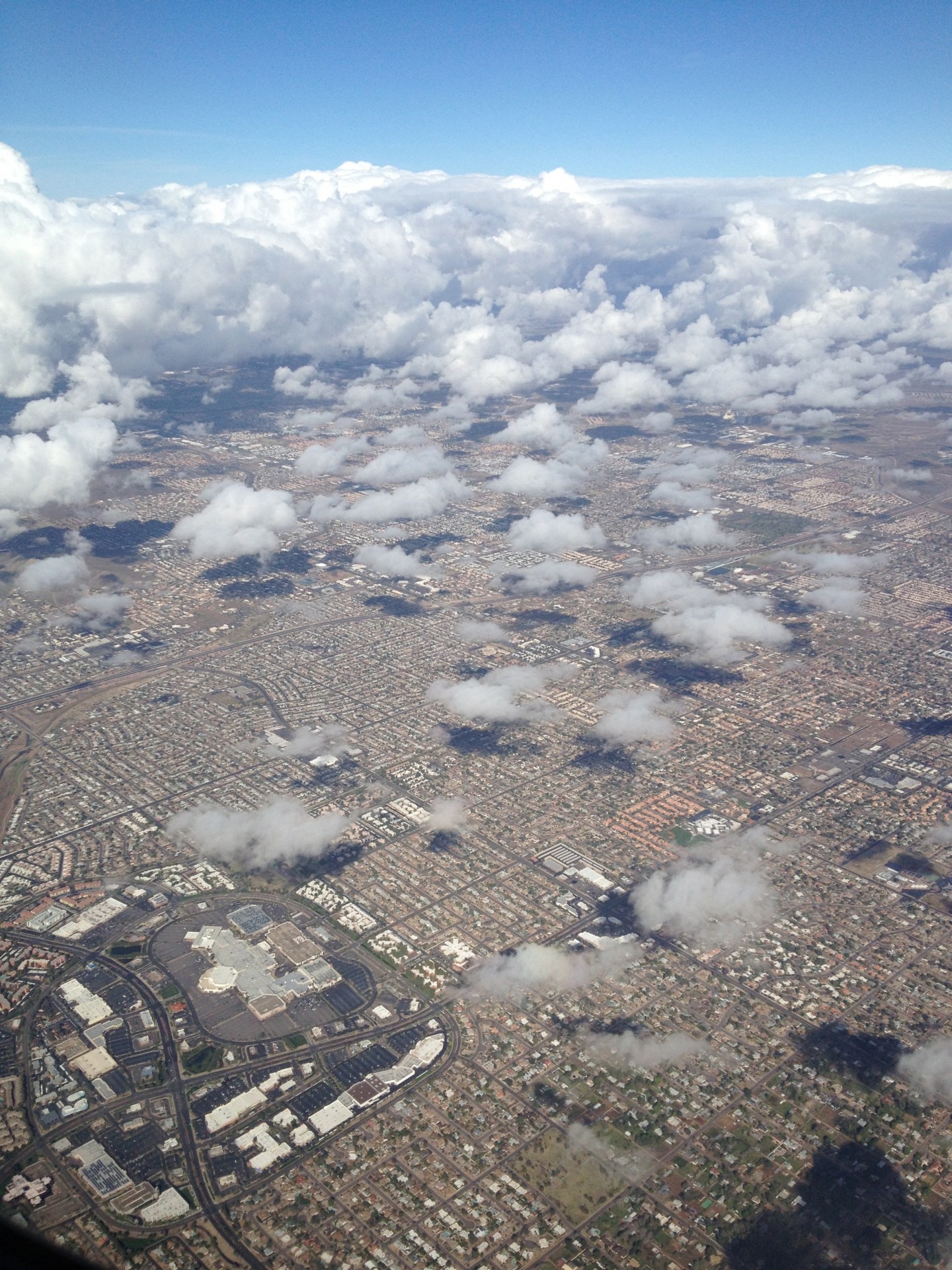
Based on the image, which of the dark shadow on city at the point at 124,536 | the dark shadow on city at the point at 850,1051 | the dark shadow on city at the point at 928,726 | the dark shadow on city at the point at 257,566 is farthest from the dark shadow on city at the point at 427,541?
the dark shadow on city at the point at 850,1051

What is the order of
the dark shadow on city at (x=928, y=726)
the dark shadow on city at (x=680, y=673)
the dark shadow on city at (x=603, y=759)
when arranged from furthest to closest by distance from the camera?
1. the dark shadow on city at (x=680, y=673)
2. the dark shadow on city at (x=928, y=726)
3. the dark shadow on city at (x=603, y=759)

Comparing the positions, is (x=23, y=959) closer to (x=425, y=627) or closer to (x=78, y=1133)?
(x=78, y=1133)

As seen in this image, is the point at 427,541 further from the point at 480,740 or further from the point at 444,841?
the point at 444,841

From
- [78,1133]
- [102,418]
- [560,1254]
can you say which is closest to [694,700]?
[560,1254]

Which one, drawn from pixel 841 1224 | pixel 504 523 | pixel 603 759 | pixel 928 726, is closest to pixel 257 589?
pixel 504 523

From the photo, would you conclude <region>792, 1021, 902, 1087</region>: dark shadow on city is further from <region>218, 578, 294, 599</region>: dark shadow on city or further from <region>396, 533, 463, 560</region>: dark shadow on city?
<region>396, 533, 463, 560</region>: dark shadow on city

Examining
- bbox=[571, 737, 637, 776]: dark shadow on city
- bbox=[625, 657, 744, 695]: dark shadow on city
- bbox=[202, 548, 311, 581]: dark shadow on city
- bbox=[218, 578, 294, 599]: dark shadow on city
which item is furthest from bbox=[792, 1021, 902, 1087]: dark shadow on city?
bbox=[202, 548, 311, 581]: dark shadow on city

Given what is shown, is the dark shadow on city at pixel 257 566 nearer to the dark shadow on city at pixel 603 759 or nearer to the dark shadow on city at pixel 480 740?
the dark shadow on city at pixel 480 740

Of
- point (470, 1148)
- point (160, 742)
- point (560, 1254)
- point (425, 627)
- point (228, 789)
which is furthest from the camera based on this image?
point (425, 627)
